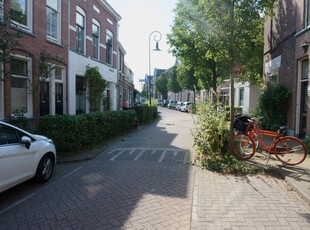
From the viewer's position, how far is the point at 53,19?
12.4 m

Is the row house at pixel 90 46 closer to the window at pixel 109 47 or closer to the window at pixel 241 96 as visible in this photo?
the window at pixel 109 47

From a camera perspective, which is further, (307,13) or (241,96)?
(241,96)

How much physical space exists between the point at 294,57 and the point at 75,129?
334 inches

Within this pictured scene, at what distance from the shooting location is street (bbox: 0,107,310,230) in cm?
393

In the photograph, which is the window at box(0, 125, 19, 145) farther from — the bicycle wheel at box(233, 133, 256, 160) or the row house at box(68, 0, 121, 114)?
the row house at box(68, 0, 121, 114)

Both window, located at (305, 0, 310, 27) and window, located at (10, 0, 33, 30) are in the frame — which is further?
window, located at (10, 0, 33, 30)

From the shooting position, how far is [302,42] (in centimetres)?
966

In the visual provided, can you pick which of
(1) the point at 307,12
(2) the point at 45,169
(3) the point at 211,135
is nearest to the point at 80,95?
(3) the point at 211,135

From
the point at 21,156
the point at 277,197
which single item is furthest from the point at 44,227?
the point at 277,197

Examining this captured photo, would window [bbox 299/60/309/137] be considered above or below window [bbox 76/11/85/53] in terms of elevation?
below

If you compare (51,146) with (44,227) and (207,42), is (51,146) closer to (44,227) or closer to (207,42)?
(44,227)

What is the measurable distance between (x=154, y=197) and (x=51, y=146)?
2.70 metres

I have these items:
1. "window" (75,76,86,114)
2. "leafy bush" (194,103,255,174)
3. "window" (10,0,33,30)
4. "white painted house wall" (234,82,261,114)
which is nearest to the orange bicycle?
"leafy bush" (194,103,255,174)

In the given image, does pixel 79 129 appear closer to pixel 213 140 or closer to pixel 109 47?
pixel 213 140
